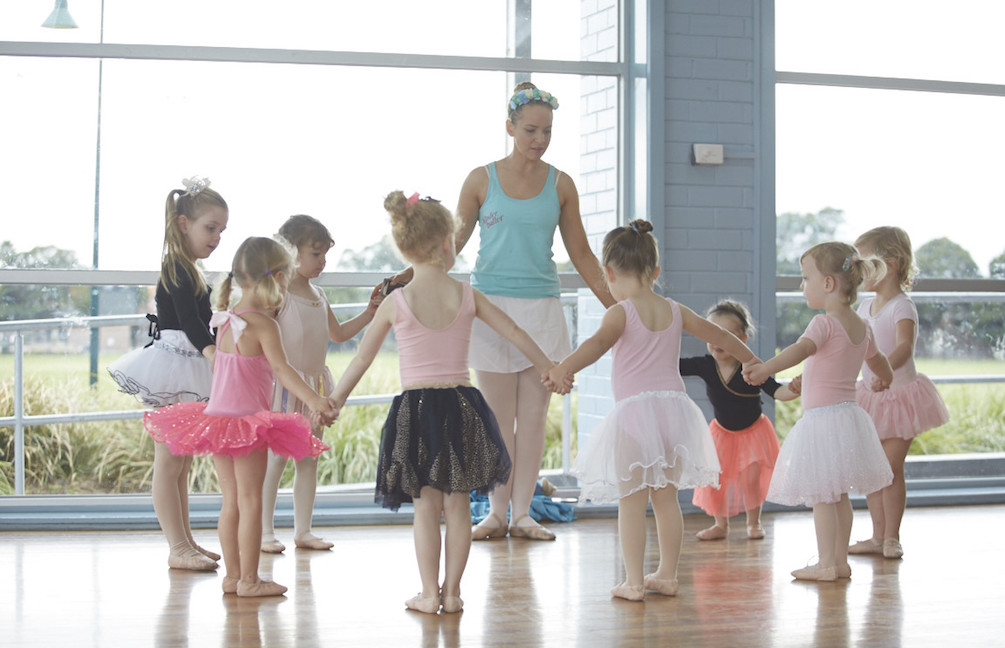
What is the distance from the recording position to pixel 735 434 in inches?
166

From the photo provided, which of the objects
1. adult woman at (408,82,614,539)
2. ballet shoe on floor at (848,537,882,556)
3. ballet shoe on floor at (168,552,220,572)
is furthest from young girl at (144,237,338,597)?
ballet shoe on floor at (848,537,882,556)

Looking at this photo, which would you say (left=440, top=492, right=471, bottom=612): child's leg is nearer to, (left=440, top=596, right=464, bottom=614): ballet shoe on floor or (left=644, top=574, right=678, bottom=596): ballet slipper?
(left=440, top=596, right=464, bottom=614): ballet shoe on floor

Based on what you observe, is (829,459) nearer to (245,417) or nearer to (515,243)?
(515,243)

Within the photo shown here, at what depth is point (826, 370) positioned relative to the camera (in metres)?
3.39

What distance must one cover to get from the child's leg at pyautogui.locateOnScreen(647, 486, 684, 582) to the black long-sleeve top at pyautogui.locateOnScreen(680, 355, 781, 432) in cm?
122

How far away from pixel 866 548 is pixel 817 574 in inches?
Result: 21.9

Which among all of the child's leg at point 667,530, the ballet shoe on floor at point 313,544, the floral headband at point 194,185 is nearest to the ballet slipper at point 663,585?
the child's leg at point 667,530

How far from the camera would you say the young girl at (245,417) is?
9.99ft

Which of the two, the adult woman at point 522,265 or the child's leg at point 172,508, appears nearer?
the child's leg at point 172,508

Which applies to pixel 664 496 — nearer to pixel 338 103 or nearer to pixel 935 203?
pixel 338 103

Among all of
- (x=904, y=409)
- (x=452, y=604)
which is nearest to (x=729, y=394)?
(x=904, y=409)

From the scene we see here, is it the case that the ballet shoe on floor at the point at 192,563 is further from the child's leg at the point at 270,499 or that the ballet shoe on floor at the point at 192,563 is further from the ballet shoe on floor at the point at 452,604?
the ballet shoe on floor at the point at 452,604

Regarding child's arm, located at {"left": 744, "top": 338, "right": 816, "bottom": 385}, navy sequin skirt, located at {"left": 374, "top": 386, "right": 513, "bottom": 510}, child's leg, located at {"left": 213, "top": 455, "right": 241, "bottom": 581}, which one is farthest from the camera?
child's arm, located at {"left": 744, "top": 338, "right": 816, "bottom": 385}

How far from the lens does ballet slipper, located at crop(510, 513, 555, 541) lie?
3984mm
